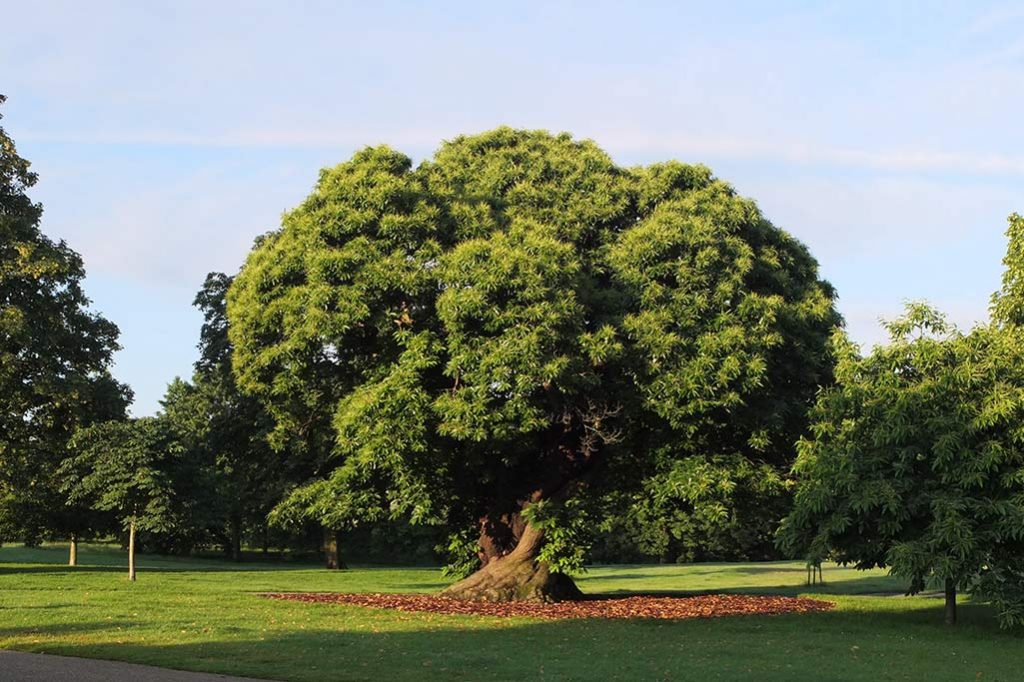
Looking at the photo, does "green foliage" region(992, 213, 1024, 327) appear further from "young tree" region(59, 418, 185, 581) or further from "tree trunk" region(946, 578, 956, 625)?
"young tree" region(59, 418, 185, 581)

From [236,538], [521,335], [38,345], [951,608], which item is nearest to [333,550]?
[236,538]

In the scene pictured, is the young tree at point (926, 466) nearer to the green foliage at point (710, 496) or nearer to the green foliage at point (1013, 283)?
the green foliage at point (710, 496)

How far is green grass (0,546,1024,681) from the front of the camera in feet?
50.0

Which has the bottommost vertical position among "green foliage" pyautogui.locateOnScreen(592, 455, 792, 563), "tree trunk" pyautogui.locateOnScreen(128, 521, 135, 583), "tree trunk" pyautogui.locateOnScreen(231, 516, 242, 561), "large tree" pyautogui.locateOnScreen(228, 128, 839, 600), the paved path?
"tree trunk" pyautogui.locateOnScreen(231, 516, 242, 561)

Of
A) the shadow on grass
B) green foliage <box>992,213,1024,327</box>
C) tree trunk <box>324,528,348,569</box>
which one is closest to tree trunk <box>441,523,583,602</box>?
the shadow on grass

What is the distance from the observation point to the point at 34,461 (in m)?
40.9

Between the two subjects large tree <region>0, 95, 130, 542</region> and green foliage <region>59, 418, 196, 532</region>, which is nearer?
large tree <region>0, 95, 130, 542</region>

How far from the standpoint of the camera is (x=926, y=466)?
23359mm

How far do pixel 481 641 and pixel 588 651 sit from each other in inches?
79.9

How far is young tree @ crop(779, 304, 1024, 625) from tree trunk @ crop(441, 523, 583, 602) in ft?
21.8

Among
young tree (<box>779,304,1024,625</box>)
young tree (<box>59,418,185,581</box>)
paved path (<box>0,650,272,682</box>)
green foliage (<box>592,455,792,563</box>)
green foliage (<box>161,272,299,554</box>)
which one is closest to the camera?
paved path (<box>0,650,272,682</box>)

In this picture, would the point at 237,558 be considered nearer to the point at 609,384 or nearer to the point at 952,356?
the point at 609,384

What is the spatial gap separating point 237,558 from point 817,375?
51.1 m

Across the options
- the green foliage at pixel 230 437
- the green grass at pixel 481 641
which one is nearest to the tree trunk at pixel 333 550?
the green foliage at pixel 230 437
